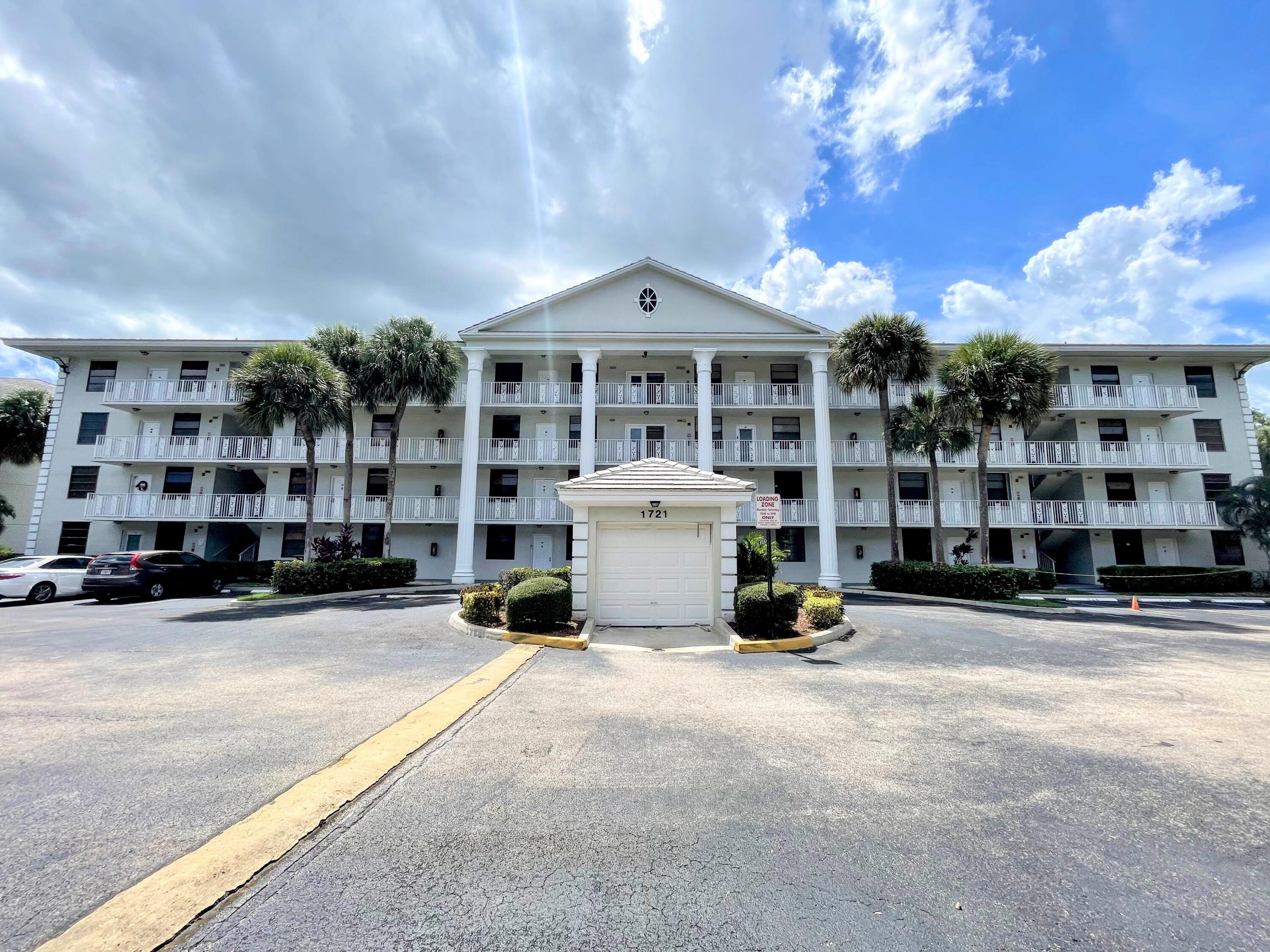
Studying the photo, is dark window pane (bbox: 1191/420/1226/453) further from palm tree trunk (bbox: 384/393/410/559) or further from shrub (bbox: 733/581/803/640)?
palm tree trunk (bbox: 384/393/410/559)

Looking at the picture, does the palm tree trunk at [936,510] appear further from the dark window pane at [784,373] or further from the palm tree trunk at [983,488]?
the dark window pane at [784,373]

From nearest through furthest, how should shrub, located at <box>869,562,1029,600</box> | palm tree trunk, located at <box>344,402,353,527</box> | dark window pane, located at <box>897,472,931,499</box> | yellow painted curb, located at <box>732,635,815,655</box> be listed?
yellow painted curb, located at <box>732,635,815,655</box> < shrub, located at <box>869,562,1029,600</box> < palm tree trunk, located at <box>344,402,353,527</box> < dark window pane, located at <box>897,472,931,499</box>

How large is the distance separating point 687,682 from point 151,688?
6.42 m

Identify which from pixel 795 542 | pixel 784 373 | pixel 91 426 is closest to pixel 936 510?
pixel 795 542

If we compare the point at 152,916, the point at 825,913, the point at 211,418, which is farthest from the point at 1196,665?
the point at 211,418

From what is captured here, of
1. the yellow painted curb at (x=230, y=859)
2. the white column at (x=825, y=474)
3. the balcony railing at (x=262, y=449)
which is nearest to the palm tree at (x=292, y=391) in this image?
the balcony railing at (x=262, y=449)

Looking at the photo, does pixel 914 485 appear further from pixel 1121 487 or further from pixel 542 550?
pixel 542 550

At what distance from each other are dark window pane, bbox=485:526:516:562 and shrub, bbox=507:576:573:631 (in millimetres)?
13526

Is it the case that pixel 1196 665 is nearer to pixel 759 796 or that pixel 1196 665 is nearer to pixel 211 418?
pixel 759 796

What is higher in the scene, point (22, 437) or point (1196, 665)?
point (22, 437)

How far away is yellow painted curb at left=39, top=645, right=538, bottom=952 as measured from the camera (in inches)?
94.6

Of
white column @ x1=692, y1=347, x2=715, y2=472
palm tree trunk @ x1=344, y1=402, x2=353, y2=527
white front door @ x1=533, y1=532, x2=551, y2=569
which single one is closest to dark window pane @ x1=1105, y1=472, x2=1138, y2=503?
white column @ x1=692, y1=347, x2=715, y2=472

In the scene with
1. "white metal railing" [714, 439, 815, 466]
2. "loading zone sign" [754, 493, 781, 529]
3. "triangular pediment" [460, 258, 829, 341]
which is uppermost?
"triangular pediment" [460, 258, 829, 341]

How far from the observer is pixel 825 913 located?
2648 mm
